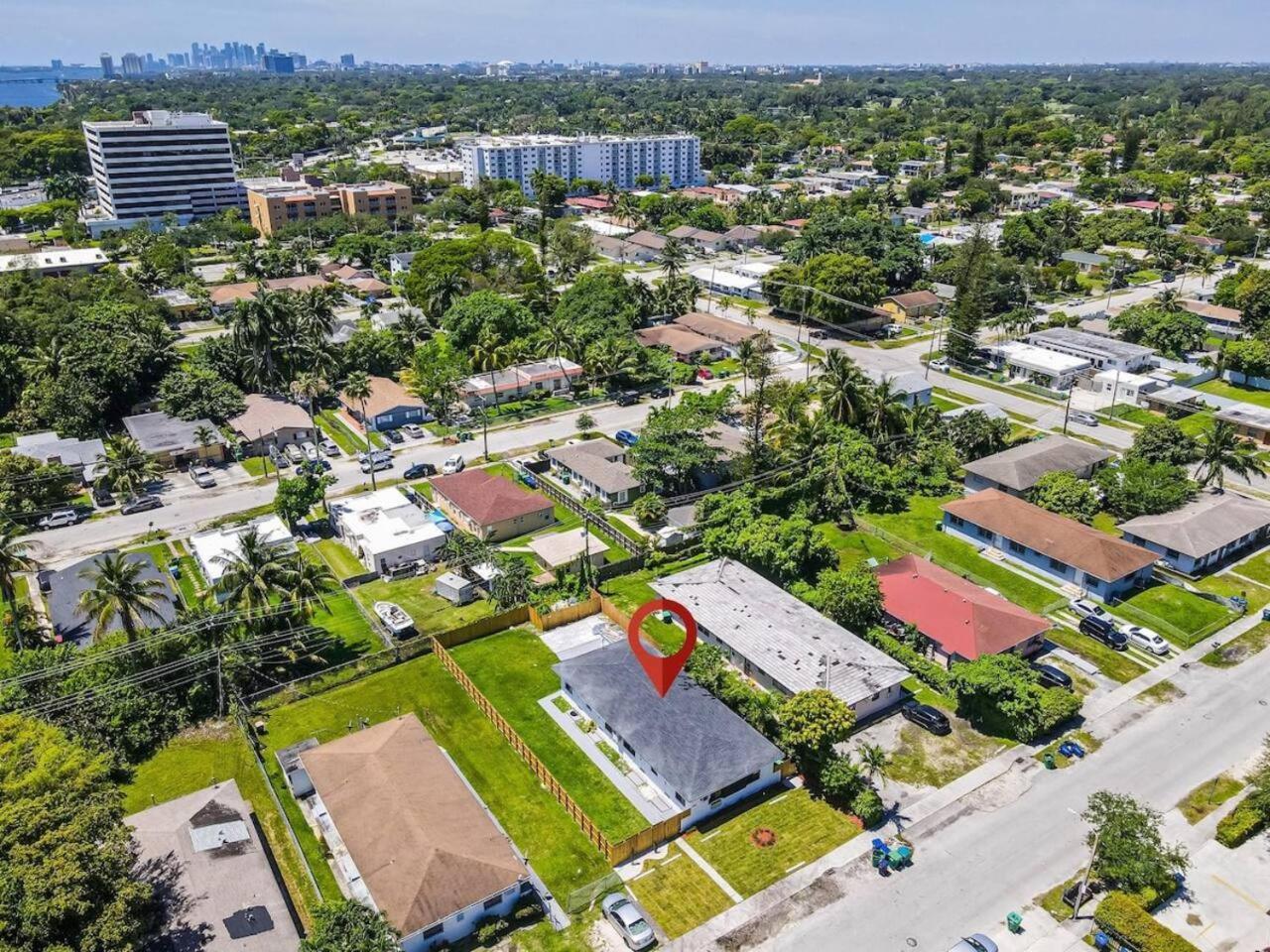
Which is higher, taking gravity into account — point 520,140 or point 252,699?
point 520,140


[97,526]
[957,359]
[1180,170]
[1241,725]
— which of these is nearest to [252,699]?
[97,526]

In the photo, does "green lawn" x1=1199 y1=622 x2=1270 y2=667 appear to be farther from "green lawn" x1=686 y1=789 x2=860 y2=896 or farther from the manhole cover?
the manhole cover

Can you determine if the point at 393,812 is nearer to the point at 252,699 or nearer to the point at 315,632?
the point at 252,699

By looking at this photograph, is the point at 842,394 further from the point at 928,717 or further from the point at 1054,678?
the point at 928,717

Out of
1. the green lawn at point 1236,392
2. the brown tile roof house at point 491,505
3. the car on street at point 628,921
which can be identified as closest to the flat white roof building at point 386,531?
the brown tile roof house at point 491,505

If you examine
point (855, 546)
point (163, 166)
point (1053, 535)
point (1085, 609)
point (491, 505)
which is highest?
point (163, 166)

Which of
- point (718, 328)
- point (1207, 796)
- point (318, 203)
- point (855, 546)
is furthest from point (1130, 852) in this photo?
point (318, 203)

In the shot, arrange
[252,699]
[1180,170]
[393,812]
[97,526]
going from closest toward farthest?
[393,812]
[252,699]
[97,526]
[1180,170]
